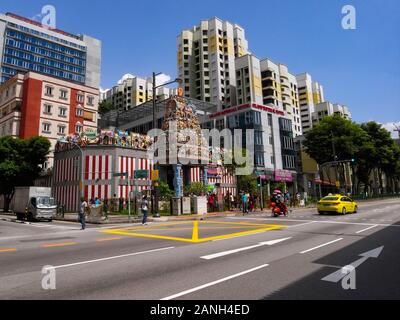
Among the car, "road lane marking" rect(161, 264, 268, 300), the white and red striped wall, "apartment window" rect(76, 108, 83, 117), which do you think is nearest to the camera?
"road lane marking" rect(161, 264, 268, 300)

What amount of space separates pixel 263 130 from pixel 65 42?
66.7 meters

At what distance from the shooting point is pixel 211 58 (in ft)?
282

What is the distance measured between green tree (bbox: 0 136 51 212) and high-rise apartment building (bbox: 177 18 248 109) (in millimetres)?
54400

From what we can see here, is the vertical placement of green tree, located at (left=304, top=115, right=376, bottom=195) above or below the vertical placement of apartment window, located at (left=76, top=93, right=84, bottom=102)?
below

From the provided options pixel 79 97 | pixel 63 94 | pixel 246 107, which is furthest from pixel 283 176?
pixel 63 94

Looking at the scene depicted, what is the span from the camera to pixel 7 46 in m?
76.1

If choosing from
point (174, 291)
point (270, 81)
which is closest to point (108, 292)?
point (174, 291)

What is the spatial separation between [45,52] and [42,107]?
46.1 meters

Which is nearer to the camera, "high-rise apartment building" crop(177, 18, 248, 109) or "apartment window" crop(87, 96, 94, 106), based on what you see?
"apartment window" crop(87, 96, 94, 106)

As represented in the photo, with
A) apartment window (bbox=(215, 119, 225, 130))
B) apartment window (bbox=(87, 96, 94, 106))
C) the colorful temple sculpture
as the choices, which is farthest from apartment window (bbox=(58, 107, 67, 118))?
apartment window (bbox=(215, 119, 225, 130))

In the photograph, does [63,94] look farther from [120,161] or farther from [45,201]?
[45,201]

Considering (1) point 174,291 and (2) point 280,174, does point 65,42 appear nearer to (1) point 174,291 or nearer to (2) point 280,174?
(2) point 280,174

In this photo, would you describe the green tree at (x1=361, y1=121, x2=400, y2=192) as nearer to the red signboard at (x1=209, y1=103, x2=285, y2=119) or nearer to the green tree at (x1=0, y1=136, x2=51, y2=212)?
the red signboard at (x1=209, y1=103, x2=285, y2=119)

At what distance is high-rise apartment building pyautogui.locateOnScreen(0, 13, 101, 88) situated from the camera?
76.4 metres
